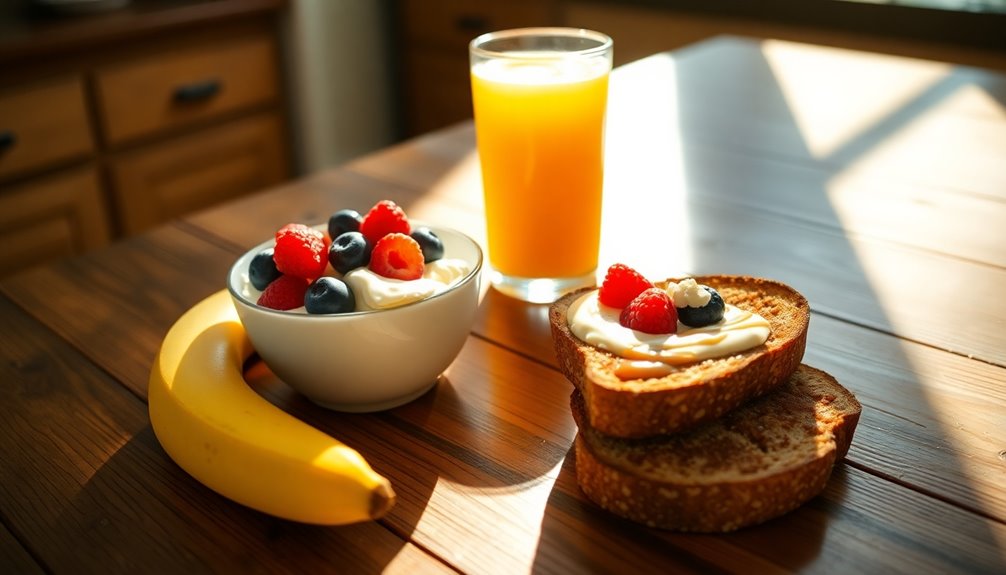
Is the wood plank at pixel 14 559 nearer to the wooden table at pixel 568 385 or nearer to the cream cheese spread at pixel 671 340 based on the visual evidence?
the wooden table at pixel 568 385

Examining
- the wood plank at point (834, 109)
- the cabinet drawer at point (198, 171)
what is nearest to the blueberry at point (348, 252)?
the wood plank at point (834, 109)

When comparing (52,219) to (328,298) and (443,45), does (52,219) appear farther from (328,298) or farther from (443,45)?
(328,298)

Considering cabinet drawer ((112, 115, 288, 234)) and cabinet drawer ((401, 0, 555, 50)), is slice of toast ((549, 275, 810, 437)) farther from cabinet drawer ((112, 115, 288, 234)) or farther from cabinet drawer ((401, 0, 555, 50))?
cabinet drawer ((401, 0, 555, 50))

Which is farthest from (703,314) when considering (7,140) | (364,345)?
(7,140)

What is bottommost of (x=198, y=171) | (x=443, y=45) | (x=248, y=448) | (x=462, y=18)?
(x=198, y=171)

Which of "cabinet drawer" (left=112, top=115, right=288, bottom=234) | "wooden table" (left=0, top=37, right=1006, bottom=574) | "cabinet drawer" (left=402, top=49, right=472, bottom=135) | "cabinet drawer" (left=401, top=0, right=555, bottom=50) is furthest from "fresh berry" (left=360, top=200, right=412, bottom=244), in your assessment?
"cabinet drawer" (left=402, top=49, right=472, bottom=135)
